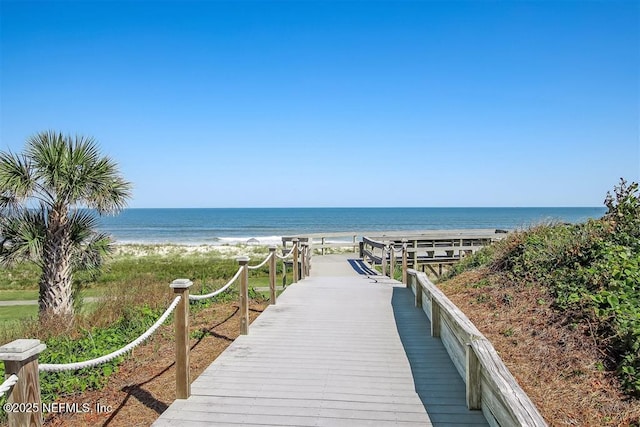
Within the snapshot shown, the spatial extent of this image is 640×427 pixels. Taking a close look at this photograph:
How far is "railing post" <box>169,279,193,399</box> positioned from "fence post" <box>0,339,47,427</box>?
1.95 meters

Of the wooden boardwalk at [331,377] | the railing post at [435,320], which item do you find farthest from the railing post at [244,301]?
the railing post at [435,320]

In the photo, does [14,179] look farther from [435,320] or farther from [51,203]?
[435,320]

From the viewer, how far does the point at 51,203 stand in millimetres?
9398

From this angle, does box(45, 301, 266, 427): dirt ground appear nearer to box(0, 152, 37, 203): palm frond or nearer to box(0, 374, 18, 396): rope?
box(0, 374, 18, 396): rope

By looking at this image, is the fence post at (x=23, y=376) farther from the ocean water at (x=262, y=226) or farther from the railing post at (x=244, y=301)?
the ocean water at (x=262, y=226)

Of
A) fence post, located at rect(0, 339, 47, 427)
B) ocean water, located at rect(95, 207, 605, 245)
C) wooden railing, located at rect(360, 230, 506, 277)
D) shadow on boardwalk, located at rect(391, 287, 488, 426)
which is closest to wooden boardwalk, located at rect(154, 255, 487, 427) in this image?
shadow on boardwalk, located at rect(391, 287, 488, 426)

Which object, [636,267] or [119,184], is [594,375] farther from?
[119,184]

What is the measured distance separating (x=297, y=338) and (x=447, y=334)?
87.9 inches

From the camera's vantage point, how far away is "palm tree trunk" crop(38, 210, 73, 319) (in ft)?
30.4

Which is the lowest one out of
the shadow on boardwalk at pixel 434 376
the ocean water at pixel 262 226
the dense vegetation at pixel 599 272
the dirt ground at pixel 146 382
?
the ocean water at pixel 262 226

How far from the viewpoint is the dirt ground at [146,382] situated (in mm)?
4605

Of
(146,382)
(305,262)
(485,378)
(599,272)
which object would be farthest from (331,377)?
(305,262)

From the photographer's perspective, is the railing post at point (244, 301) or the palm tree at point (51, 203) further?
the palm tree at point (51, 203)

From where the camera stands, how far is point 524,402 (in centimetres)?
312
